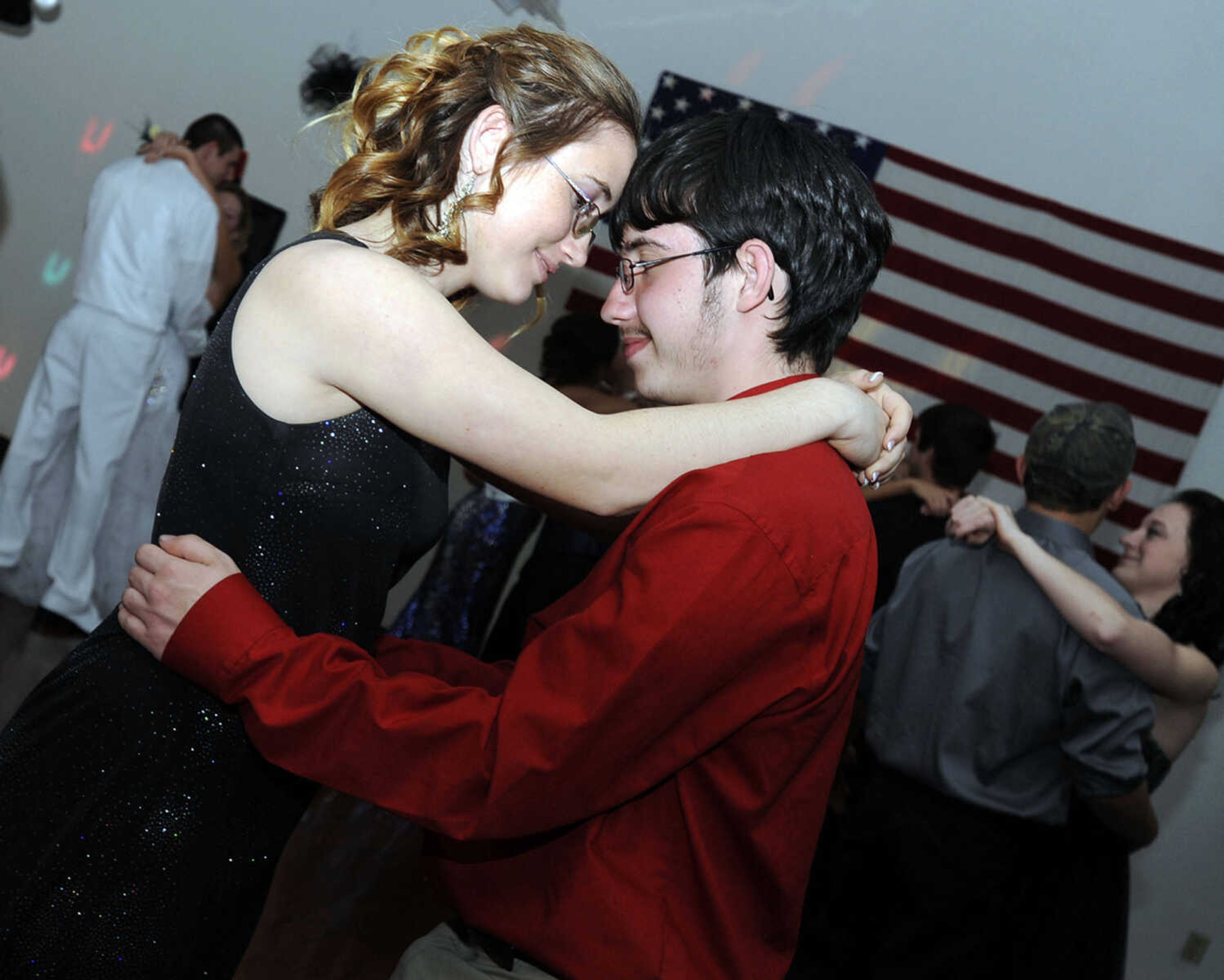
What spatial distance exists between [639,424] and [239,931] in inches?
30.2

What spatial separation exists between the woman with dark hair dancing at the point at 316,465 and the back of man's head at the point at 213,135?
3.72 metres

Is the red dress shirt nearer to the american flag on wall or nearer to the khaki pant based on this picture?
the khaki pant

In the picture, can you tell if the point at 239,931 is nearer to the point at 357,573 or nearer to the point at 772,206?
the point at 357,573

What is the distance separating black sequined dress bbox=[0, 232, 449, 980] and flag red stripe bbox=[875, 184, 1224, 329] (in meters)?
3.81

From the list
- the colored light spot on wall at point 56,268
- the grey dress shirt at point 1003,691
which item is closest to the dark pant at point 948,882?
the grey dress shirt at point 1003,691

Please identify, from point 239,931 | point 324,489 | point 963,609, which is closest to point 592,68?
point 324,489

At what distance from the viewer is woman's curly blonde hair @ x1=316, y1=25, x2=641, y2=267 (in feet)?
4.36

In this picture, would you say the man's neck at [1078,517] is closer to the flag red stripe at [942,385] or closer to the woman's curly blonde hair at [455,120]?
the woman's curly blonde hair at [455,120]

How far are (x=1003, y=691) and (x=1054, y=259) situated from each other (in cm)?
256

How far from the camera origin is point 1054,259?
178 inches

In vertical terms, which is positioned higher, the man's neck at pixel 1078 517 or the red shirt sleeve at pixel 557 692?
the man's neck at pixel 1078 517

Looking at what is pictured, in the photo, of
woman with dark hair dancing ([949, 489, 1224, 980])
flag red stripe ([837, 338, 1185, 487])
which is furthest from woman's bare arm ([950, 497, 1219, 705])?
flag red stripe ([837, 338, 1185, 487])

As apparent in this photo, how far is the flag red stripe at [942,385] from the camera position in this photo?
4.57m

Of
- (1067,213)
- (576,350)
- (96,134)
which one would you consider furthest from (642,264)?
(96,134)
